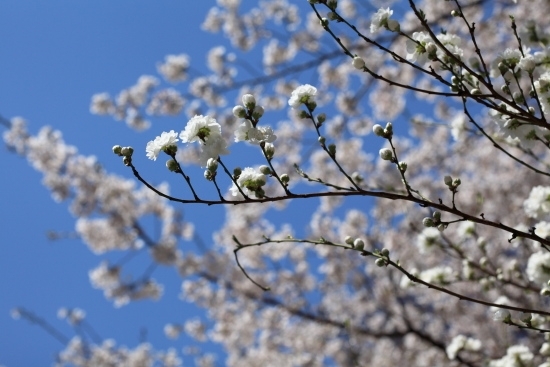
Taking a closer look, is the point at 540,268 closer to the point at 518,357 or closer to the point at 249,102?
the point at 518,357

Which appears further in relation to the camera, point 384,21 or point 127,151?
point 384,21

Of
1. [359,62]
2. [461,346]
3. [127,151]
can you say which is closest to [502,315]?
[359,62]

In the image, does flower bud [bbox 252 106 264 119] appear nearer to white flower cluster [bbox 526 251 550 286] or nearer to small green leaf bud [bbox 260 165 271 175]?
small green leaf bud [bbox 260 165 271 175]

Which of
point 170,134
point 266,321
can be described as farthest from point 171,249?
point 170,134

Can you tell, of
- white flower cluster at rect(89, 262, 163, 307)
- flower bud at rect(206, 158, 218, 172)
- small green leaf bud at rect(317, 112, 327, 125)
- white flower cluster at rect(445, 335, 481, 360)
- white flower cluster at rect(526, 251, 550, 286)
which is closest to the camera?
flower bud at rect(206, 158, 218, 172)

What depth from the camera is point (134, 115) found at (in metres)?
10.1

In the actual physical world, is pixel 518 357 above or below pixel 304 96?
below

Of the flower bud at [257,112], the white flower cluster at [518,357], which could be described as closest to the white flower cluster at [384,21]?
the flower bud at [257,112]

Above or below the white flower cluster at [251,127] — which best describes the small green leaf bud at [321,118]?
above

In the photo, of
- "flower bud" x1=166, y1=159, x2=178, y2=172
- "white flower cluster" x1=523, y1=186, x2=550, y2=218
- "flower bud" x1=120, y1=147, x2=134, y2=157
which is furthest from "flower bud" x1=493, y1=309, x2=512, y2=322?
"flower bud" x1=120, y1=147, x2=134, y2=157

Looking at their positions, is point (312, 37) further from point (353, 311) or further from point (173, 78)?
point (353, 311)

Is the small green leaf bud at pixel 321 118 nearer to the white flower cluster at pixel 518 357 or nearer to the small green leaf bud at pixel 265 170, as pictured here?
the small green leaf bud at pixel 265 170

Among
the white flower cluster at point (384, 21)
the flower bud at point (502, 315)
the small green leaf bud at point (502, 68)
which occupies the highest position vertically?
the white flower cluster at point (384, 21)

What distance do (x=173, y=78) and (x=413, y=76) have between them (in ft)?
14.6
